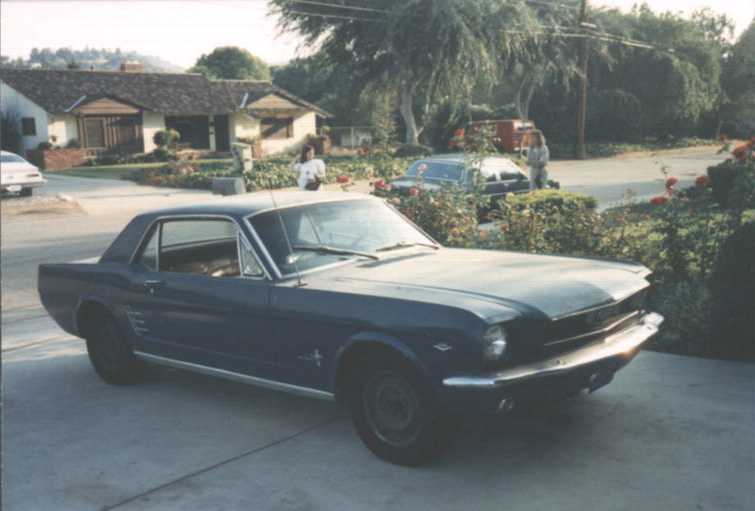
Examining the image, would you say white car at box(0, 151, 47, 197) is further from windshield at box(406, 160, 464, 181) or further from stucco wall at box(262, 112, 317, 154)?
stucco wall at box(262, 112, 317, 154)

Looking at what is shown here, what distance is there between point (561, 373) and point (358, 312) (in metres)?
1.18

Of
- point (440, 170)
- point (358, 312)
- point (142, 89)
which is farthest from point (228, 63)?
point (358, 312)

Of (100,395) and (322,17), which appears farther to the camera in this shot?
(322,17)

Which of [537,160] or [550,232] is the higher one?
[537,160]

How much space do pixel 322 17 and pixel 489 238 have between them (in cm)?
3186

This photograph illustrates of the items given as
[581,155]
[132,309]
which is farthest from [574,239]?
[581,155]

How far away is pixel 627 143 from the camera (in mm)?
51219

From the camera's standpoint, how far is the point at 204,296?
535 cm

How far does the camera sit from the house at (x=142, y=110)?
41.9 metres

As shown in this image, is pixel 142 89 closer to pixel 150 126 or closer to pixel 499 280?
pixel 150 126

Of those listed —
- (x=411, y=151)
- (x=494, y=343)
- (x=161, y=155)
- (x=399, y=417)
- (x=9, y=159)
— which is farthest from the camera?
(x=161, y=155)

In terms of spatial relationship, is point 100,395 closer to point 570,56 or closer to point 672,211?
point 672,211

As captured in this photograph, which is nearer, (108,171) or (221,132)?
(108,171)

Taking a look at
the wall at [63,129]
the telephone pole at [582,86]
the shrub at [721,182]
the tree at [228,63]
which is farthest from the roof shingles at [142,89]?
the tree at [228,63]
